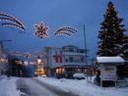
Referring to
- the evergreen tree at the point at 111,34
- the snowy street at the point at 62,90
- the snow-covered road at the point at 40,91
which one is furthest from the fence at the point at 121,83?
the evergreen tree at the point at 111,34

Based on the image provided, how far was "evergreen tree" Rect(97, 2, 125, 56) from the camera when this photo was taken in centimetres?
4581

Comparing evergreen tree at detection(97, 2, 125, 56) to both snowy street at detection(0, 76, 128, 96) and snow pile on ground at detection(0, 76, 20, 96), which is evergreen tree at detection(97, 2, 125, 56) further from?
snow pile on ground at detection(0, 76, 20, 96)

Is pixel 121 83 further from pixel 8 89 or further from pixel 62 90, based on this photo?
pixel 8 89

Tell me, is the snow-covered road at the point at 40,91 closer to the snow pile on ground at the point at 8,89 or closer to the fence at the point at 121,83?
the snow pile on ground at the point at 8,89

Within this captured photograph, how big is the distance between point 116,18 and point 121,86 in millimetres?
13964

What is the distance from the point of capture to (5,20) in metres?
27.2

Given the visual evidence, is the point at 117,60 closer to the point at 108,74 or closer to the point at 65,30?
the point at 108,74

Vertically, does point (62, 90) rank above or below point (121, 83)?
below

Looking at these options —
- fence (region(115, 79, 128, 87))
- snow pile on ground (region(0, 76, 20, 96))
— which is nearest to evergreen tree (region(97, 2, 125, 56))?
fence (region(115, 79, 128, 87))

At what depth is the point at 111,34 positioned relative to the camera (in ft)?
153

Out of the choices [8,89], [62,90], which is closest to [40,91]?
[62,90]

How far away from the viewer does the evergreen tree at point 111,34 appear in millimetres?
45812

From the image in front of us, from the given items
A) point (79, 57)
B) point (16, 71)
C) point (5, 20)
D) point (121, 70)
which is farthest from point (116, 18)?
point (16, 71)

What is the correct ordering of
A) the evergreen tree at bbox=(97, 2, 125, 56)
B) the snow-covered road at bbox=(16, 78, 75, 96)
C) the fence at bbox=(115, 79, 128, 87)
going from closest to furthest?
the snow-covered road at bbox=(16, 78, 75, 96) < the fence at bbox=(115, 79, 128, 87) < the evergreen tree at bbox=(97, 2, 125, 56)
